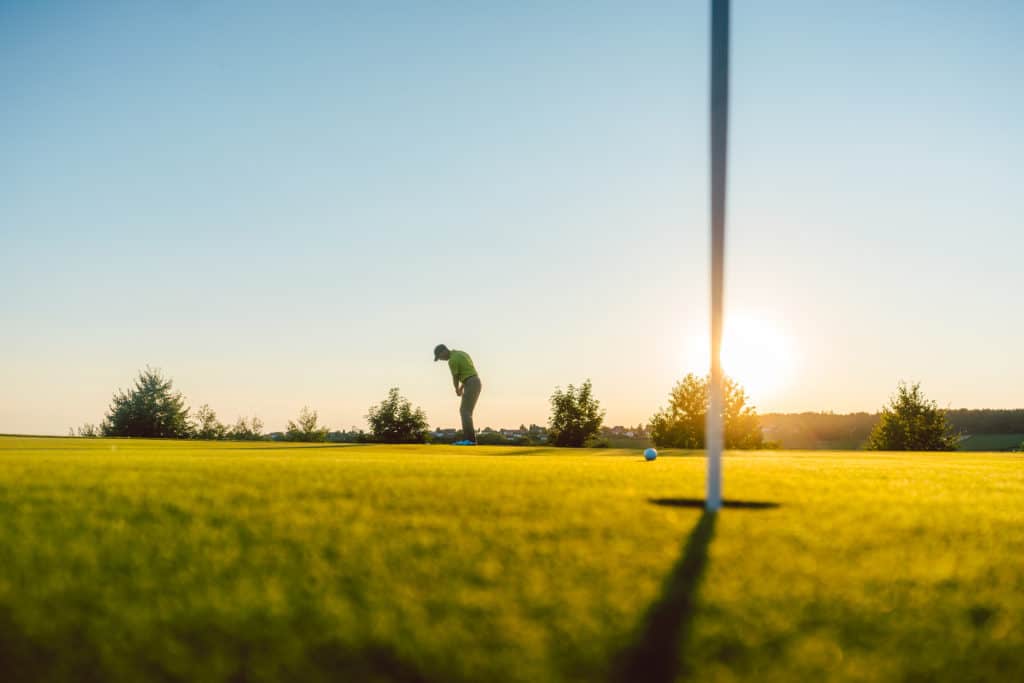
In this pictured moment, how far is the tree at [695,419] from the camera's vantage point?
54109 millimetres

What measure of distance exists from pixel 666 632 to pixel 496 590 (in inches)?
26.4

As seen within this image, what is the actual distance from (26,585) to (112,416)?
2821 inches

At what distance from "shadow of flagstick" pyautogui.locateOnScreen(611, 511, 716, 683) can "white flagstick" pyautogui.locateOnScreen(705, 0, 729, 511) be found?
4.93 ft

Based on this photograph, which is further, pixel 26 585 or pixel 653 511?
pixel 653 511

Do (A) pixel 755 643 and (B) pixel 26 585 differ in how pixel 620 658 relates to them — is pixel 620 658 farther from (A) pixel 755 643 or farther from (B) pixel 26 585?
(B) pixel 26 585

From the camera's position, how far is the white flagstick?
4348 millimetres

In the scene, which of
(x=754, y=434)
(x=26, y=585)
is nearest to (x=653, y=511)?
(x=26, y=585)

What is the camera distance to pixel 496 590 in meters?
2.56

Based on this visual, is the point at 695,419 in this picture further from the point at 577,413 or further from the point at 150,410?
the point at 150,410

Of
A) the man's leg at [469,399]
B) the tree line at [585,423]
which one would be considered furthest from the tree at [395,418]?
the man's leg at [469,399]

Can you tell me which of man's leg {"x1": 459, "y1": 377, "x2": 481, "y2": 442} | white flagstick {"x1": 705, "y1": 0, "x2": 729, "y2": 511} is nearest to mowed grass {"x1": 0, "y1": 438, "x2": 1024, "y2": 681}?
white flagstick {"x1": 705, "y1": 0, "x2": 729, "y2": 511}

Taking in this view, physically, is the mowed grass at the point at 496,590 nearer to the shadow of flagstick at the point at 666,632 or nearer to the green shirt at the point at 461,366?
the shadow of flagstick at the point at 666,632

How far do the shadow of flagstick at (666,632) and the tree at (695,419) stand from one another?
52286mm

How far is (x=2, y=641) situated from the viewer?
7.52 ft
